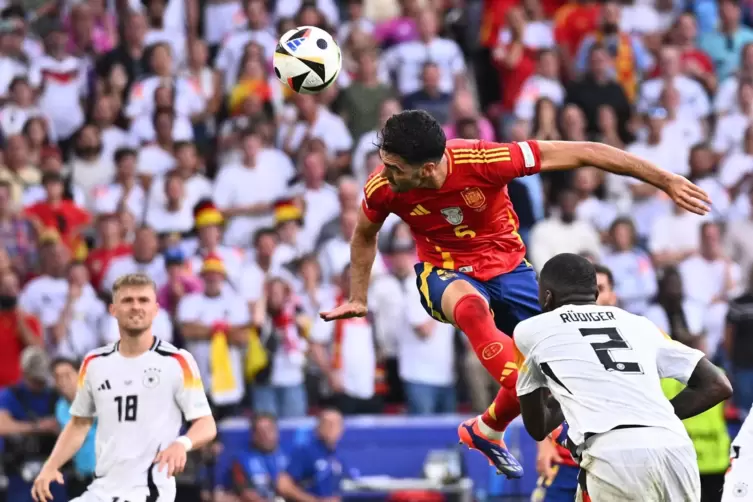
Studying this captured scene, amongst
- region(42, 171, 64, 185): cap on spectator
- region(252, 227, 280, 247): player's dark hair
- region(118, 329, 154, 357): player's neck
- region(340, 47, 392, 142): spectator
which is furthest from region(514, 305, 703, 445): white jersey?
region(340, 47, 392, 142): spectator

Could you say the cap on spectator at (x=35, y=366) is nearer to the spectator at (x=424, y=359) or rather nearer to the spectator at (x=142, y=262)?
the spectator at (x=142, y=262)

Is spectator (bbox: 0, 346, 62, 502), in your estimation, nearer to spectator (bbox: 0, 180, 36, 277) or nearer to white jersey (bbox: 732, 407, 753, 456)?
spectator (bbox: 0, 180, 36, 277)

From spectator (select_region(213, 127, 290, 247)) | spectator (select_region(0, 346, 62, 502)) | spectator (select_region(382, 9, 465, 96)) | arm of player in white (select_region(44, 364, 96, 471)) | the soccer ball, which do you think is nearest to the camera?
arm of player in white (select_region(44, 364, 96, 471))

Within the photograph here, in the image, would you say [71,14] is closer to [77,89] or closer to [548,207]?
[77,89]

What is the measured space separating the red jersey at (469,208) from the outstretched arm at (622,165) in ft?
0.35

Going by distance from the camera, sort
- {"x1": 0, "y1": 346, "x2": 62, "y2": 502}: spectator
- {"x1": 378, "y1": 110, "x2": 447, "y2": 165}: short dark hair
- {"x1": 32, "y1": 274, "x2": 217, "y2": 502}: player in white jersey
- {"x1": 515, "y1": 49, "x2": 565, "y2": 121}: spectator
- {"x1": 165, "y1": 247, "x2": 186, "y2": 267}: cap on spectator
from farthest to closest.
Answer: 1. {"x1": 515, "y1": 49, "x2": 565, "y2": 121}: spectator
2. {"x1": 165, "y1": 247, "x2": 186, "y2": 267}: cap on spectator
3. {"x1": 0, "y1": 346, "x2": 62, "y2": 502}: spectator
4. {"x1": 32, "y1": 274, "x2": 217, "y2": 502}: player in white jersey
5. {"x1": 378, "y1": 110, "x2": 447, "y2": 165}: short dark hair

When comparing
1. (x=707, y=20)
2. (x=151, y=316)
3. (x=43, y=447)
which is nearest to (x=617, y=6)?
(x=707, y=20)

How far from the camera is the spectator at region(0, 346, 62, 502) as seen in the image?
14.3 m

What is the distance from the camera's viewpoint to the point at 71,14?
1920 cm

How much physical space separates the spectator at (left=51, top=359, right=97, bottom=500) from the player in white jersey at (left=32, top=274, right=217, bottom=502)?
3317mm

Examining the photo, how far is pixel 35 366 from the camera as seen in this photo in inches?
569

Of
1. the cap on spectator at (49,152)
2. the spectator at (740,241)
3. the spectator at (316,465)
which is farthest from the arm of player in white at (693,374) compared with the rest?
the cap on spectator at (49,152)

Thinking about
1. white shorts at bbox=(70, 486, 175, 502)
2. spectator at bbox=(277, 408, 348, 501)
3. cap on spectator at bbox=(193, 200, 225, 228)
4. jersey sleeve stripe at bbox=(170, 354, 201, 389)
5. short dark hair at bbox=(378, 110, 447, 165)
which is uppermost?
cap on spectator at bbox=(193, 200, 225, 228)

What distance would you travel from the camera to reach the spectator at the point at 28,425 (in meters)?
14.3
